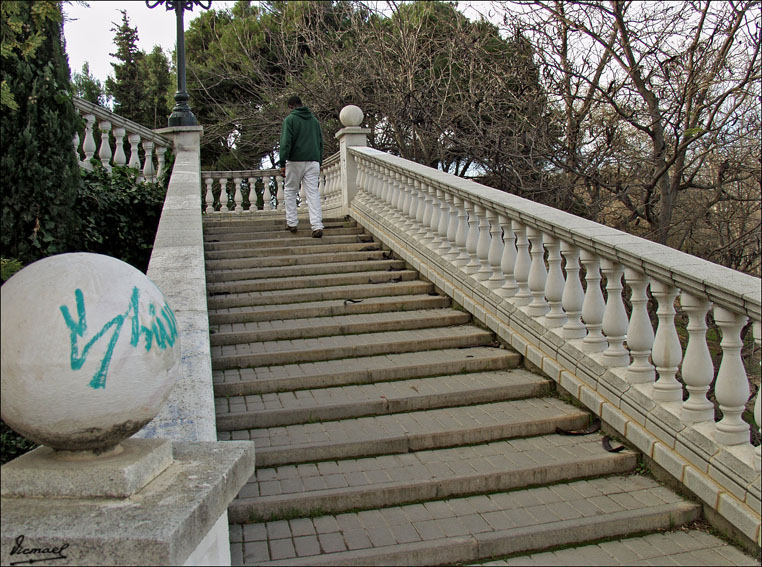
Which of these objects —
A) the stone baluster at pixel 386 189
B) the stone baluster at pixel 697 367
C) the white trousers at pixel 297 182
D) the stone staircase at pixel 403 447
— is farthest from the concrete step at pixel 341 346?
the white trousers at pixel 297 182

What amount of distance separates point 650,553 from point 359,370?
102 inches

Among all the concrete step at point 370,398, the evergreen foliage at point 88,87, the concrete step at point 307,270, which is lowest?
the concrete step at point 370,398

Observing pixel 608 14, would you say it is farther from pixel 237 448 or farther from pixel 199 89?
pixel 199 89

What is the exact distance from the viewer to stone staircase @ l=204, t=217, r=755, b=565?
3.65m

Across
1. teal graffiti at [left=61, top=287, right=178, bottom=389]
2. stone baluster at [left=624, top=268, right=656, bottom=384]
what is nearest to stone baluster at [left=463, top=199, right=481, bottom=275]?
stone baluster at [left=624, top=268, right=656, bottom=384]

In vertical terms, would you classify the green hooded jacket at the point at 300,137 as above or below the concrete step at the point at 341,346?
above

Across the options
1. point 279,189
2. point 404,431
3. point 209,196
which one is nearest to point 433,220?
point 404,431

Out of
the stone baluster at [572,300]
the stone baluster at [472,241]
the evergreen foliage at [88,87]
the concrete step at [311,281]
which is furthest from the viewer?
the evergreen foliage at [88,87]

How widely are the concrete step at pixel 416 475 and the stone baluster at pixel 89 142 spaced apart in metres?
6.78

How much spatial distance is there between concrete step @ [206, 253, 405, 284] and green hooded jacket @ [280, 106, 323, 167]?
81.0 inches

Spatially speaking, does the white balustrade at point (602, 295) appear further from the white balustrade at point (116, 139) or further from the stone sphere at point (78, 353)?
the white balustrade at point (116, 139)

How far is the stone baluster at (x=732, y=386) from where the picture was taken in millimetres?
3715

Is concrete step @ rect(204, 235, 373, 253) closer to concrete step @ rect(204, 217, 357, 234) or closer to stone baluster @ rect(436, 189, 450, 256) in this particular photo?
concrete step @ rect(204, 217, 357, 234)

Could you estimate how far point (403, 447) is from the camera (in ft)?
15.0
